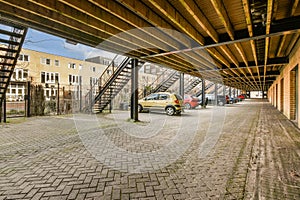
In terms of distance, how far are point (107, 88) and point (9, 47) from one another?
5.23 meters

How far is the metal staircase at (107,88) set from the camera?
10.9 metres

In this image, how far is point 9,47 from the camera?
702cm

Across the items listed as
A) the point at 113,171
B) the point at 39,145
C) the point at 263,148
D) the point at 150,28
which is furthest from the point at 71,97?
the point at 263,148

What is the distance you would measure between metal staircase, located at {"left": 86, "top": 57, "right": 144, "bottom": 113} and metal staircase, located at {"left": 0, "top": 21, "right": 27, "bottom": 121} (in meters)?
4.83

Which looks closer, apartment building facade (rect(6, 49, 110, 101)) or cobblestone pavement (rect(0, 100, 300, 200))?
cobblestone pavement (rect(0, 100, 300, 200))

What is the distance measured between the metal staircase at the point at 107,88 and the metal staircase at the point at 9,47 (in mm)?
4826

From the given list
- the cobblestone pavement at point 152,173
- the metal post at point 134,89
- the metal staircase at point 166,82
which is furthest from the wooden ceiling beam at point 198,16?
the metal staircase at point 166,82

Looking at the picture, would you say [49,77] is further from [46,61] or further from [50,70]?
[46,61]

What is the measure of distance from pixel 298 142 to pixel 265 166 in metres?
2.54

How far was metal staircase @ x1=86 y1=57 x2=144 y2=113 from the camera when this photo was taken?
429 inches

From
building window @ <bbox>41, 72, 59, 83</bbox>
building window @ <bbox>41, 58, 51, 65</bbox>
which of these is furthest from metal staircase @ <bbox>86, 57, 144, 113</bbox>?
building window @ <bbox>41, 58, 51, 65</bbox>

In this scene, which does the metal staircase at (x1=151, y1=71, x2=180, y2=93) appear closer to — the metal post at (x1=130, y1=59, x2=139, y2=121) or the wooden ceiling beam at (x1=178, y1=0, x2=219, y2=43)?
the metal post at (x1=130, y1=59, x2=139, y2=121)

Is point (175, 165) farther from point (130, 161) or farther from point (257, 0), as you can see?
point (257, 0)

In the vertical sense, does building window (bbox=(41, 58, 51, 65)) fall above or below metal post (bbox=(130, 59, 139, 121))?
above
